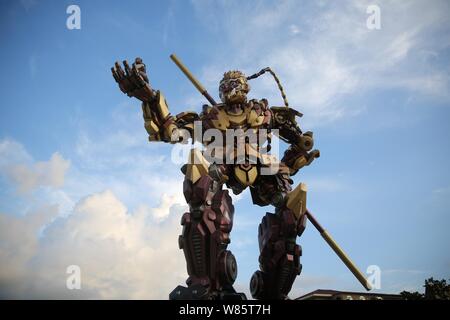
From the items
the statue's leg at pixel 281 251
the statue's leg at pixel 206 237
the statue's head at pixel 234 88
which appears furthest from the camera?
the statue's head at pixel 234 88

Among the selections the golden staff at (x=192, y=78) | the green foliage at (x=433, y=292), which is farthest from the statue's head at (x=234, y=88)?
the green foliage at (x=433, y=292)

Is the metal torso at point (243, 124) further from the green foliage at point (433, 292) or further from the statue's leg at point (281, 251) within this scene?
the green foliage at point (433, 292)

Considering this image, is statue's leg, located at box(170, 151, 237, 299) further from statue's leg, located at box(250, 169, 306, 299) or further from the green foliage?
the green foliage

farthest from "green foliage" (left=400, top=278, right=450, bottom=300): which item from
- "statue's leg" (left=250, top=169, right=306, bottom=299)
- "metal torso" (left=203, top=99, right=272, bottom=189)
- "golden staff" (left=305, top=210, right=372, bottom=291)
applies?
"metal torso" (left=203, top=99, right=272, bottom=189)

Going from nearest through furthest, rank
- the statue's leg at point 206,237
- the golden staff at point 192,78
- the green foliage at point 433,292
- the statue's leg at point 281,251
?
the statue's leg at point 206,237
the statue's leg at point 281,251
the golden staff at point 192,78
the green foliage at point 433,292

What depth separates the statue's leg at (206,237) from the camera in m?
4.34

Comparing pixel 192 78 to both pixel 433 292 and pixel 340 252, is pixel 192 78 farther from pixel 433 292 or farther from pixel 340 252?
pixel 433 292

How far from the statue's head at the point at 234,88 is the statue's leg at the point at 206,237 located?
1.12m

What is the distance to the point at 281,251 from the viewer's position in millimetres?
4914

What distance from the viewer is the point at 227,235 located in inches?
180

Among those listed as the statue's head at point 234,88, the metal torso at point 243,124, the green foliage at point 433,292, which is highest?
the statue's head at point 234,88
